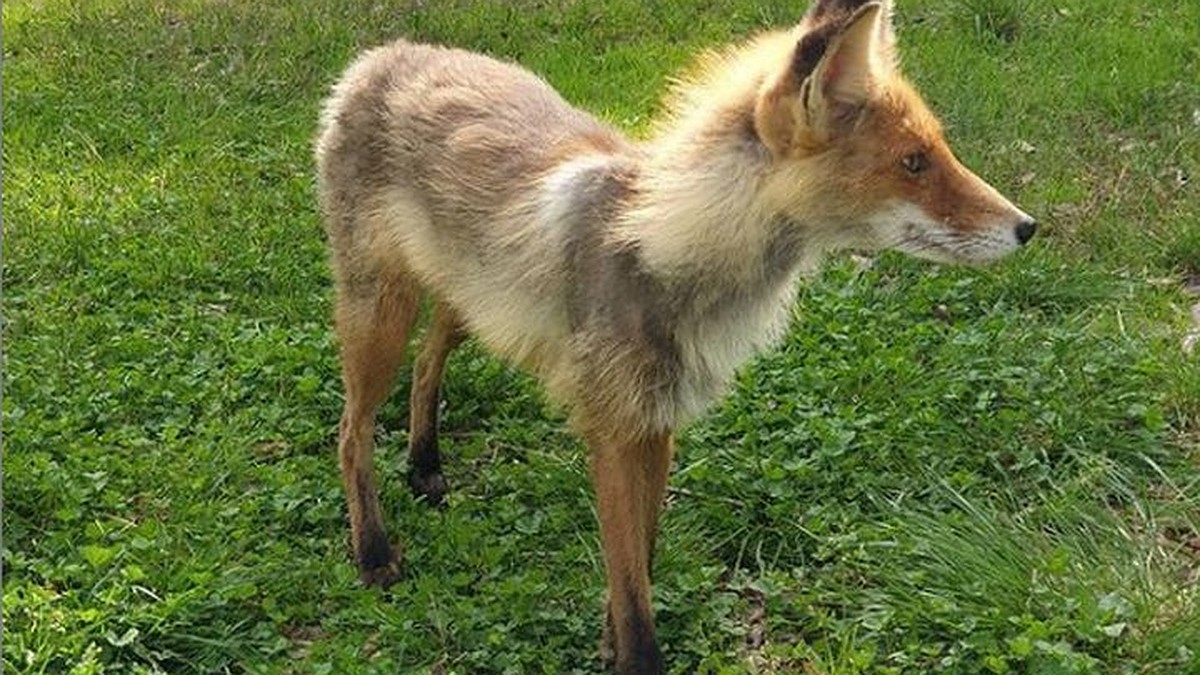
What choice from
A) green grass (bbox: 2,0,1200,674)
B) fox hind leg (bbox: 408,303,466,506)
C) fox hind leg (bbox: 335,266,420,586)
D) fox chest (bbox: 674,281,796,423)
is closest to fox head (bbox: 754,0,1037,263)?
fox chest (bbox: 674,281,796,423)

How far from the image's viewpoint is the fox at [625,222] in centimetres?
360

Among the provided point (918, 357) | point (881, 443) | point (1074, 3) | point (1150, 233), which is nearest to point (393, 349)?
point (881, 443)

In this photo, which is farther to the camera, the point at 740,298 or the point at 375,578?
the point at 375,578

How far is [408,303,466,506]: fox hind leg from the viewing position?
204 inches

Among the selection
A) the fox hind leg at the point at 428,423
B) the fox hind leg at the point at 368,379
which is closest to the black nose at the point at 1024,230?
the fox hind leg at the point at 368,379

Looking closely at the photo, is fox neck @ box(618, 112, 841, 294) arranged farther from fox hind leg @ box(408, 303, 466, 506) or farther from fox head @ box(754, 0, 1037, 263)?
fox hind leg @ box(408, 303, 466, 506)

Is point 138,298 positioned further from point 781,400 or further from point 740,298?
point 740,298

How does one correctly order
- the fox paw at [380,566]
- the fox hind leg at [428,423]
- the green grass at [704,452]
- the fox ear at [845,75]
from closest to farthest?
the fox ear at [845,75], the green grass at [704,452], the fox paw at [380,566], the fox hind leg at [428,423]

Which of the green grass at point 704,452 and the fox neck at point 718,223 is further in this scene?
the green grass at point 704,452

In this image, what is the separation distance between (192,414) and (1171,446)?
12.0 ft

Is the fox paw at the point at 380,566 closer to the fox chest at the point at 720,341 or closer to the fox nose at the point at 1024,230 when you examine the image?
the fox chest at the point at 720,341

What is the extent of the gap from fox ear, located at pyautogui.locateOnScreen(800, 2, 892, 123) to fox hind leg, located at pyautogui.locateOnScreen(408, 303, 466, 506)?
2.05 metres

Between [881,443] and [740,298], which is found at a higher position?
[740,298]

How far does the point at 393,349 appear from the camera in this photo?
187 inches
